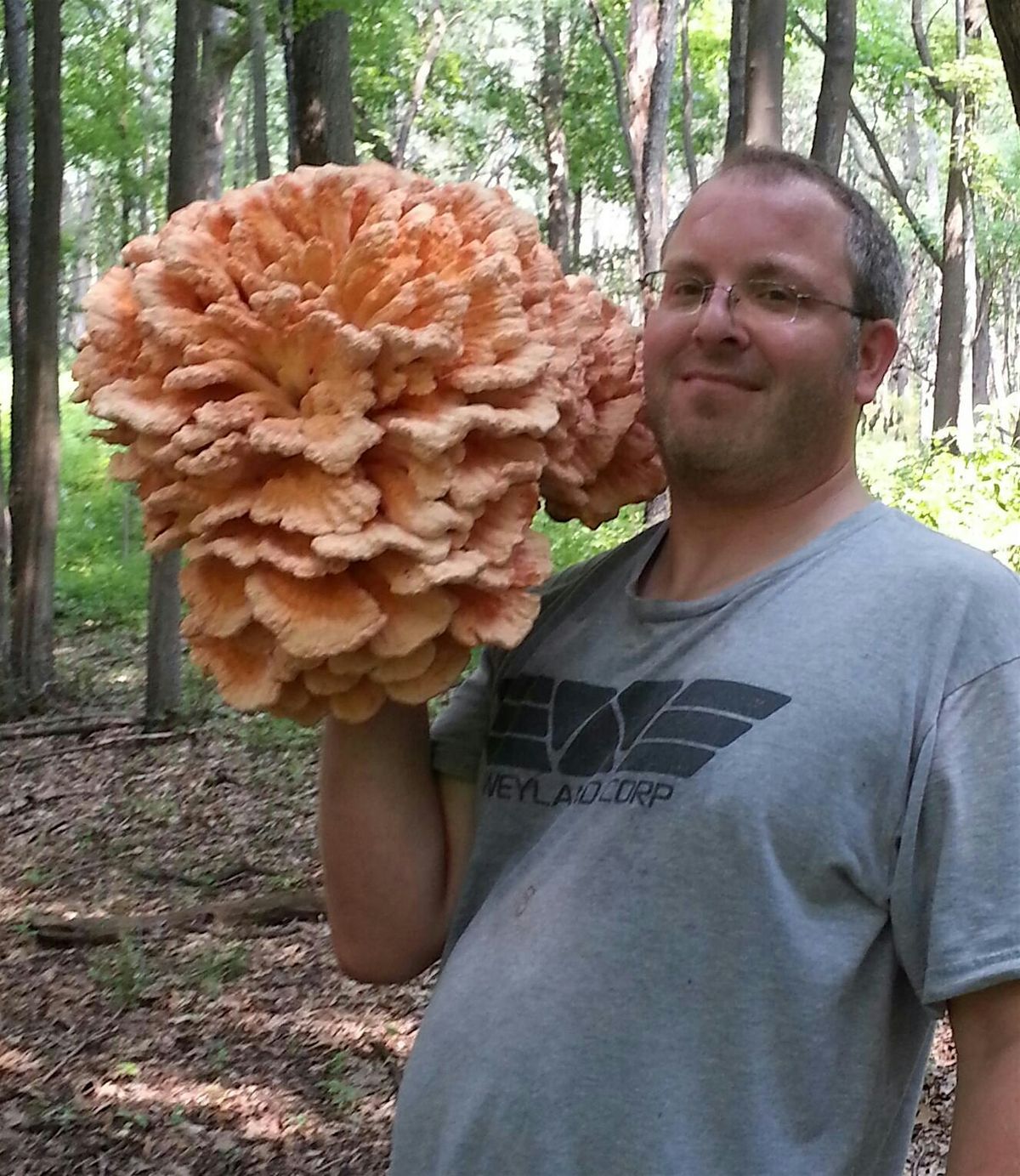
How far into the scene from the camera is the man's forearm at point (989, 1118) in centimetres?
124

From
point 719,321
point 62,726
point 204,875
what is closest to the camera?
point 719,321

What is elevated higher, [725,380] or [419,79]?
[419,79]

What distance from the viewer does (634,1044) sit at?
138 centimetres

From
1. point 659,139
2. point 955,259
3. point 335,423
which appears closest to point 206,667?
point 335,423

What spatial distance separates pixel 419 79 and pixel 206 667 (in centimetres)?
1792

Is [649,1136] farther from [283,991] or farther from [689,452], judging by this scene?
[283,991]

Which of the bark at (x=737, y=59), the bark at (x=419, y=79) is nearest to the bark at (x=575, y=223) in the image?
the bark at (x=419, y=79)

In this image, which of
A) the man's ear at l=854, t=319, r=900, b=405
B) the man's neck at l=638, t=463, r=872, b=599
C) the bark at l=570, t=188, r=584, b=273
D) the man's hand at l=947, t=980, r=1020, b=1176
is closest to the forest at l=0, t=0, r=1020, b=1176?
the man's neck at l=638, t=463, r=872, b=599

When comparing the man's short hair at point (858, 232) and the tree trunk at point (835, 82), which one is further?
the tree trunk at point (835, 82)

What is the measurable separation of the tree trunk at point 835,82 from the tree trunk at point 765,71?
91cm

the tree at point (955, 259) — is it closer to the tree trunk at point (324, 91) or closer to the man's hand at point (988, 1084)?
the tree trunk at point (324, 91)

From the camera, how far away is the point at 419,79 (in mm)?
17562

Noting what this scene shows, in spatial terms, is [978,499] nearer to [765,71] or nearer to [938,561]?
[765,71]

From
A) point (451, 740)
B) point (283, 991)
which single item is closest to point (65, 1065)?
point (283, 991)
